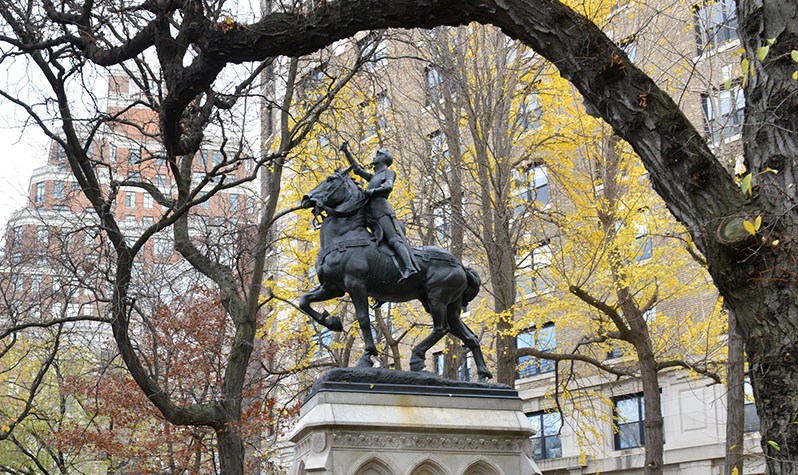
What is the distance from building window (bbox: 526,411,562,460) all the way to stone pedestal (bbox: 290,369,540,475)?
21453 millimetres

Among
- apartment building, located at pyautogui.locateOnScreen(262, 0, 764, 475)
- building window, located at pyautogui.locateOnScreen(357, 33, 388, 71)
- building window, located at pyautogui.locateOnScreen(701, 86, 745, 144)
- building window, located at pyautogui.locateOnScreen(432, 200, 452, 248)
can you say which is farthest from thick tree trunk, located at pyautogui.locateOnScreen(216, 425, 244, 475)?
building window, located at pyautogui.locateOnScreen(701, 86, 745, 144)

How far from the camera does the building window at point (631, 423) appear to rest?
89.2ft

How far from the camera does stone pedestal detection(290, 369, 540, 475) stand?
8.08 meters

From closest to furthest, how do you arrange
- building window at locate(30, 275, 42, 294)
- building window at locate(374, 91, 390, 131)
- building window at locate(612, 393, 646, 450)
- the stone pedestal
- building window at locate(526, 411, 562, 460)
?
the stone pedestal, building window at locate(374, 91, 390, 131), building window at locate(30, 275, 42, 294), building window at locate(612, 393, 646, 450), building window at locate(526, 411, 562, 460)

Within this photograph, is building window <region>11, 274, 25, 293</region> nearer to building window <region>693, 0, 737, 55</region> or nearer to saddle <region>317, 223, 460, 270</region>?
saddle <region>317, 223, 460, 270</region>

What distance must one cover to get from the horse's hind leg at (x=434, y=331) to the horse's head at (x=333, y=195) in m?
1.34

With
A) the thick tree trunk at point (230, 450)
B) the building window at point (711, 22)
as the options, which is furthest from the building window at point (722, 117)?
the thick tree trunk at point (230, 450)

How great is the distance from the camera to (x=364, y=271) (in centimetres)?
904

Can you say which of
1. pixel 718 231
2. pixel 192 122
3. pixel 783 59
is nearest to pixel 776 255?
pixel 718 231

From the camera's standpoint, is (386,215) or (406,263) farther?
(386,215)

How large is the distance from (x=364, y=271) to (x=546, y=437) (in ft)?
73.3

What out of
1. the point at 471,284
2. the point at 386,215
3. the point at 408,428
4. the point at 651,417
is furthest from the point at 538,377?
the point at 408,428

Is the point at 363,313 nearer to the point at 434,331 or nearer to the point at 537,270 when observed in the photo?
the point at 434,331

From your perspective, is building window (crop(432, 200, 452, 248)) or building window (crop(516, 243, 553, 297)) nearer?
building window (crop(432, 200, 452, 248))
